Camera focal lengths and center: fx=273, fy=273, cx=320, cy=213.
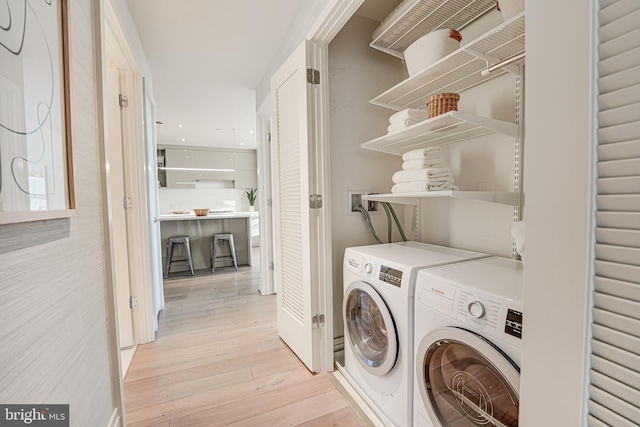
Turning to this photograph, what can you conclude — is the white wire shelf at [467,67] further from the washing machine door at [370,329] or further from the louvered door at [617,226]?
the washing machine door at [370,329]

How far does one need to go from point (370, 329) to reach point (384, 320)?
26 centimetres

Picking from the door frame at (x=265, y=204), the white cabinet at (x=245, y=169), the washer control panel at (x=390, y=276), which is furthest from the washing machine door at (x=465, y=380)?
the white cabinet at (x=245, y=169)

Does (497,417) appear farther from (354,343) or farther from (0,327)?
(0,327)

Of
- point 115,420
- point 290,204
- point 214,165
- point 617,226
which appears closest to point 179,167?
point 214,165

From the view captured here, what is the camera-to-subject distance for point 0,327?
57 cm

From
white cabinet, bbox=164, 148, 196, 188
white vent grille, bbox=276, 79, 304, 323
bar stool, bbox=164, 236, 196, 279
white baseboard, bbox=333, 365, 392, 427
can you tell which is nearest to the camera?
white baseboard, bbox=333, 365, 392, 427

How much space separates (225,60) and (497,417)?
10.1 ft

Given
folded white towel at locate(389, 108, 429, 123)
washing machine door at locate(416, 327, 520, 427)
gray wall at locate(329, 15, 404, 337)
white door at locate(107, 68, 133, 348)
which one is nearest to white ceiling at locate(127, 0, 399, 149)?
gray wall at locate(329, 15, 404, 337)

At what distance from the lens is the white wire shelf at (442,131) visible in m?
1.17

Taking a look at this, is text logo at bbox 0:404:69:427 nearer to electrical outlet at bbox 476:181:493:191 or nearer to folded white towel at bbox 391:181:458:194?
folded white towel at bbox 391:181:458:194

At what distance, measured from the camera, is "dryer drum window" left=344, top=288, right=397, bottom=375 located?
127cm

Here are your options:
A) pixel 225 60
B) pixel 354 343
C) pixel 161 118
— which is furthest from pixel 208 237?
pixel 354 343

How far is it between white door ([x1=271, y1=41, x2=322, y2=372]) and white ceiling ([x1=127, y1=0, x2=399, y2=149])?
0.43 metres

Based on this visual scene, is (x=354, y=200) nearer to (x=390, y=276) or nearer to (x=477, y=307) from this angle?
(x=390, y=276)
